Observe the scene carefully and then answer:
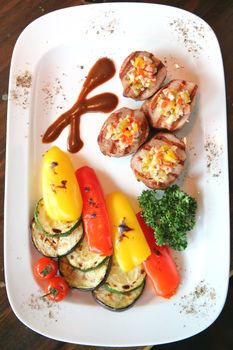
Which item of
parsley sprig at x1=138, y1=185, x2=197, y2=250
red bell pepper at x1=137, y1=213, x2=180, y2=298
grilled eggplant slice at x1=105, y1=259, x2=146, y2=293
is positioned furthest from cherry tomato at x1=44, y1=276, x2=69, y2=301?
parsley sprig at x1=138, y1=185, x2=197, y2=250

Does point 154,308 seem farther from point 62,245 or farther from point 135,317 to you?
point 62,245

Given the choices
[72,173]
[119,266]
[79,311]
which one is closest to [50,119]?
[72,173]

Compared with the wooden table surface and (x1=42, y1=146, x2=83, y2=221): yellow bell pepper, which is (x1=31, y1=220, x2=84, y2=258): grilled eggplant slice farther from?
the wooden table surface

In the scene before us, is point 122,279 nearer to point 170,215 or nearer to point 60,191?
point 170,215

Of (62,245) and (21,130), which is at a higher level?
(21,130)

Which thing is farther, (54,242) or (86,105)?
(86,105)

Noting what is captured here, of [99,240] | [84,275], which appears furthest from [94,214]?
[84,275]

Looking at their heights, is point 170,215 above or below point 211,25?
below
